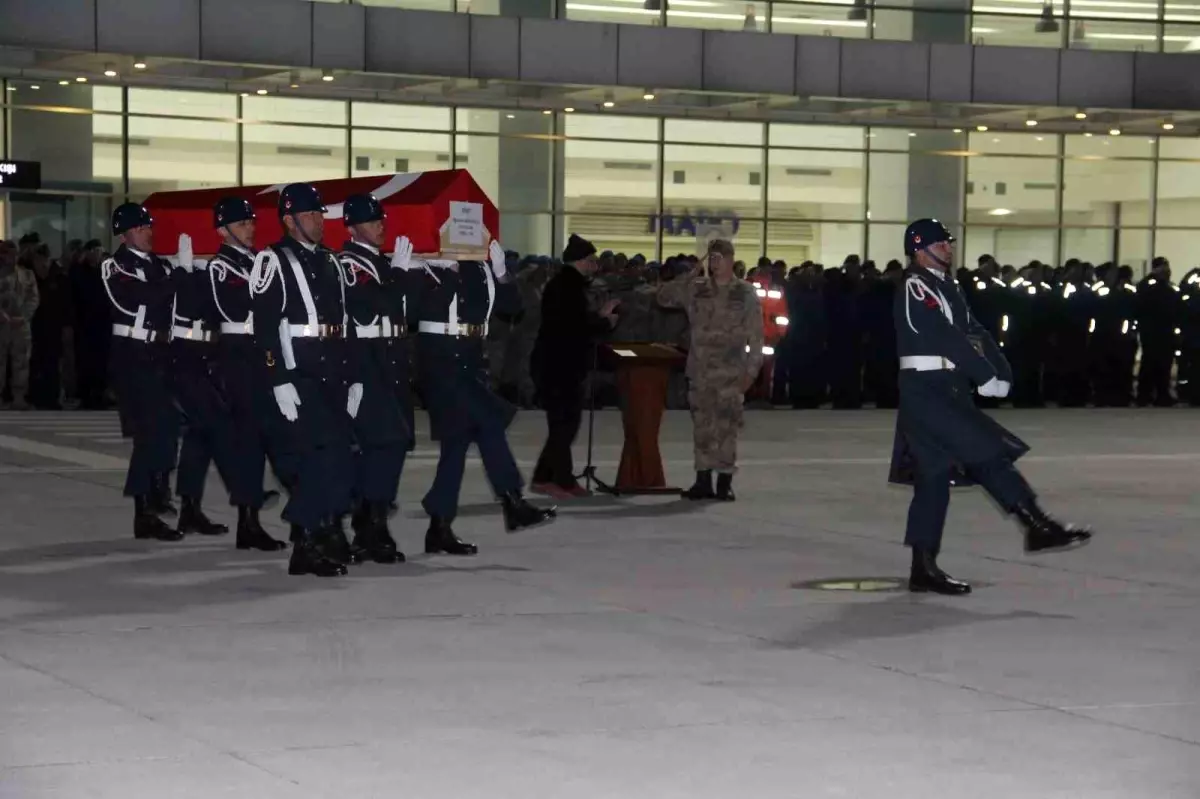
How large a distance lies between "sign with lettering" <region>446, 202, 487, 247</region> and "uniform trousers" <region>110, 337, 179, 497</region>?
1720 mm

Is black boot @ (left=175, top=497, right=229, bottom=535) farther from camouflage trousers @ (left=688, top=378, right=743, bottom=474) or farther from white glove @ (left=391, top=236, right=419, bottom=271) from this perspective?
camouflage trousers @ (left=688, top=378, right=743, bottom=474)

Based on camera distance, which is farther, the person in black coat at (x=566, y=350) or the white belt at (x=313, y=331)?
the person in black coat at (x=566, y=350)

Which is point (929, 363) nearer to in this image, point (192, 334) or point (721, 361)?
point (192, 334)

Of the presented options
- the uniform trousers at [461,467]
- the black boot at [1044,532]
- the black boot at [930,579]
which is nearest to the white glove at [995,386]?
the black boot at [1044,532]

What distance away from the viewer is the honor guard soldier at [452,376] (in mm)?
11664

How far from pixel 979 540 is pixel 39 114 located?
20.6m

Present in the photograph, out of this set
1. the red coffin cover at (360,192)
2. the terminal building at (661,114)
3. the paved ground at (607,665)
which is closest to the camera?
the paved ground at (607,665)

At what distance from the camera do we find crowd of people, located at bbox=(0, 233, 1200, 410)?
23156mm

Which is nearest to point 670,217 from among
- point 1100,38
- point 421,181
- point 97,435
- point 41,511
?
point 1100,38

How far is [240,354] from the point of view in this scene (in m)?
11.5

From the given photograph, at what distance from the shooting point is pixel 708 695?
25.0ft

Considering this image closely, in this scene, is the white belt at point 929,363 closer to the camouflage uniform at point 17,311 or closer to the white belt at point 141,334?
the white belt at point 141,334

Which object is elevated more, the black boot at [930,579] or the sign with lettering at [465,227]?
the sign with lettering at [465,227]

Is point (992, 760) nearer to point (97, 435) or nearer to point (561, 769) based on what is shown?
point (561, 769)
